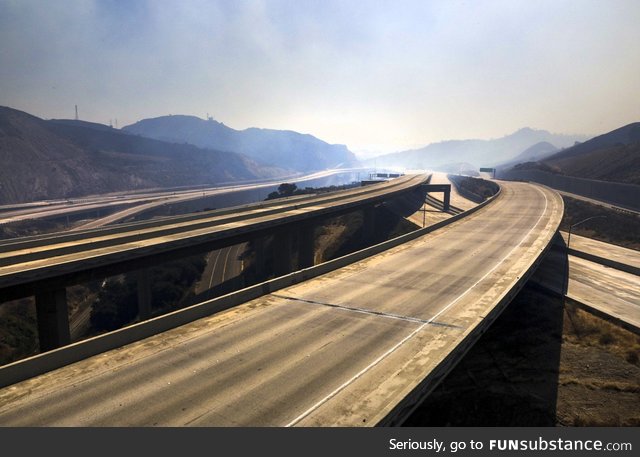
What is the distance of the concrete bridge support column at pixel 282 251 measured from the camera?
5366cm

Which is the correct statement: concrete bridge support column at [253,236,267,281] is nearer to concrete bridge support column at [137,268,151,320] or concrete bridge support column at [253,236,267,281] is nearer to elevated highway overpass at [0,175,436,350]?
elevated highway overpass at [0,175,436,350]

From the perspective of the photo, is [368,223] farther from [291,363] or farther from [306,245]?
[291,363]

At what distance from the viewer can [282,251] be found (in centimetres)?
5412

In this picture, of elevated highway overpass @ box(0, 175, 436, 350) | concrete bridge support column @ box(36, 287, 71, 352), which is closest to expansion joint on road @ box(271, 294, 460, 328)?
elevated highway overpass @ box(0, 175, 436, 350)

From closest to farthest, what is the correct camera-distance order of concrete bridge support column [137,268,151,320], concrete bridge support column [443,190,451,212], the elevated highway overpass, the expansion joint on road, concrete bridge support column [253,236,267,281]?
the expansion joint on road
the elevated highway overpass
concrete bridge support column [137,268,151,320]
concrete bridge support column [253,236,267,281]
concrete bridge support column [443,190,451,212]

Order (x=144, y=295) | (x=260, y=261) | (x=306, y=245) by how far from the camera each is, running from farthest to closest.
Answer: (x=260, y=261)
(x=306, y=245)
(x=144, y=295)

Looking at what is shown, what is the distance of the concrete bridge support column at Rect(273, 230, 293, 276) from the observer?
176ft

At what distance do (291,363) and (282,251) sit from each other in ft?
125

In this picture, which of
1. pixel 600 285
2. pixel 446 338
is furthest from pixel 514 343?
pixel 600 285

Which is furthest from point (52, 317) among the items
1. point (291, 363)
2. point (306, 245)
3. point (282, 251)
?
point (306, 245)

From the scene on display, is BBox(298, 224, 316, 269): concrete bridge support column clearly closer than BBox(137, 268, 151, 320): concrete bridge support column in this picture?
No

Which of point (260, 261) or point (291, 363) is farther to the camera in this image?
point (260, 261)

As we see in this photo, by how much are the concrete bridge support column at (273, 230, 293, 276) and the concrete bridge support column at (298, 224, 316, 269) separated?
14.1 feet
